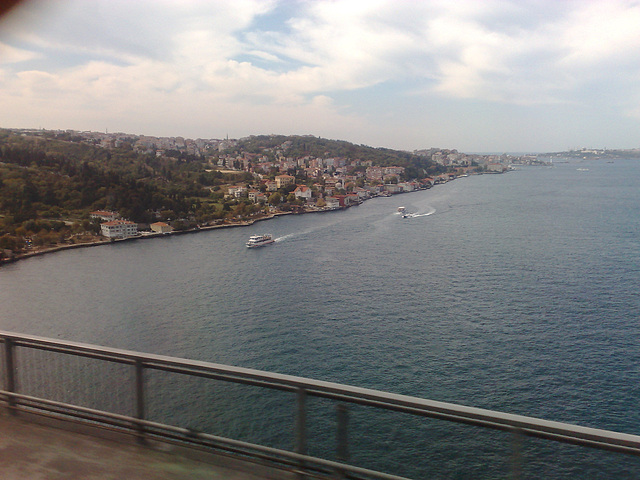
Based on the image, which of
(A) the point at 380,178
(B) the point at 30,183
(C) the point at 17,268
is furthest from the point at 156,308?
(A) the point at 380,178

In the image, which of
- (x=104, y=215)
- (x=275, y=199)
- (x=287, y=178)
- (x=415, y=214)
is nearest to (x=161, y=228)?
(x=104, y=215)

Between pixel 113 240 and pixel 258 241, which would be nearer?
pixel 258 241

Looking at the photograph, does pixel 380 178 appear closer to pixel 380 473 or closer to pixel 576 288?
pixel 576 288

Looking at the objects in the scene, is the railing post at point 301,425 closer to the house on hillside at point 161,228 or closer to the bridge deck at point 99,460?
the bridge deck at point 99,460

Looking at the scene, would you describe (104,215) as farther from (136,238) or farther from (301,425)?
(301,425)

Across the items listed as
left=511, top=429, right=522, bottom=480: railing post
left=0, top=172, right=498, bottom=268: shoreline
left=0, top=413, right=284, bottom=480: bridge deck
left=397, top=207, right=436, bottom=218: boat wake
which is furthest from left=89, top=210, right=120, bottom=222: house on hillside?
left=511, top=429, right=522, bottom=480: railing post

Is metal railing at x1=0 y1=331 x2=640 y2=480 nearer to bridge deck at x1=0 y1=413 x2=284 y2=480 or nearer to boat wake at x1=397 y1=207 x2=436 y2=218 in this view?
bridge deck at x1=0 y1=413 x2=284 y2=480

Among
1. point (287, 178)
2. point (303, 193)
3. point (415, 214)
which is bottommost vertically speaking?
point (415, 214)
